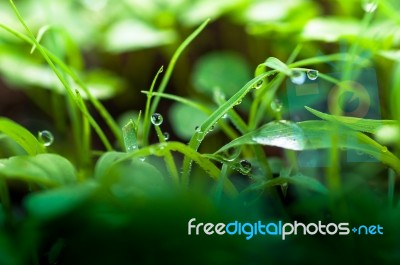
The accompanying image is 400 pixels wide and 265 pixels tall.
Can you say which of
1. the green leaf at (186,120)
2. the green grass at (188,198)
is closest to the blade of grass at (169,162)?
the green grass at (188,198)

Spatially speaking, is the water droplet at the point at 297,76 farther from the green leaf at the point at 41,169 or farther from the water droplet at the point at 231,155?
the green leaf at the point at 41,169

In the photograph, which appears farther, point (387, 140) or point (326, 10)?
point (326, 10)

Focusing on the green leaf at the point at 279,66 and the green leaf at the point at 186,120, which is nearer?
the green leaf at the point at 279,66

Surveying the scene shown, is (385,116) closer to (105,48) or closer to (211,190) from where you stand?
(211,190)

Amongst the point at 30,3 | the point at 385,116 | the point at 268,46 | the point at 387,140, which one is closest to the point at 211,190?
the point at 387,140

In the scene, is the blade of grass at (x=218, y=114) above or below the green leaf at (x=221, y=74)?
below

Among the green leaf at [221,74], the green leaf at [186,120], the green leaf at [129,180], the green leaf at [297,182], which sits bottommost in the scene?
the green leaf at [129,180]

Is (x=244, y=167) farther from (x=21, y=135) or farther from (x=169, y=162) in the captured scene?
(x=21, y=135)
